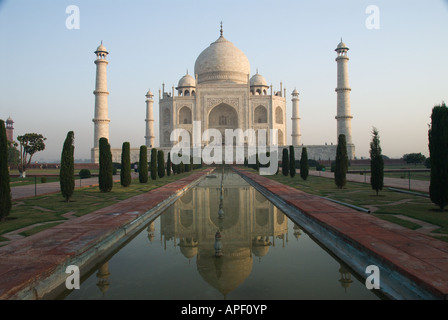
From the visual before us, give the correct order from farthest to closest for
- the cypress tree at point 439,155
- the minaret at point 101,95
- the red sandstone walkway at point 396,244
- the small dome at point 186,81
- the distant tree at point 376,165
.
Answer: the small dome at point 186,81
the minaret at point 101,95
the distant tree at point 376,165
the cypress tree at point 439,155
the red sandstone walkway at point 396,244

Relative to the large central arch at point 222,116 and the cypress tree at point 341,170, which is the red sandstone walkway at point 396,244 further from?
the large central arch at point 222,116

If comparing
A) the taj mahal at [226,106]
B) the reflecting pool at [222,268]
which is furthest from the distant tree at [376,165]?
the taj mahal at [226,106]

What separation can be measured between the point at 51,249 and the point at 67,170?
192 inches

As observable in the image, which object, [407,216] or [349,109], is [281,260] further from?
[349,109]

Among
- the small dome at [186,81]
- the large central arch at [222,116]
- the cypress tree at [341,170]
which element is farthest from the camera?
the small dome at [186,81]

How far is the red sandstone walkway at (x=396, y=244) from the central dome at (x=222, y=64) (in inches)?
1278

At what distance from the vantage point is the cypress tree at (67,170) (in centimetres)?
759

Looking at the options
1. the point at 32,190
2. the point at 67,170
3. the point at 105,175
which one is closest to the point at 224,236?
the point at 67,170

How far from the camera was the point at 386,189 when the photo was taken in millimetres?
9445

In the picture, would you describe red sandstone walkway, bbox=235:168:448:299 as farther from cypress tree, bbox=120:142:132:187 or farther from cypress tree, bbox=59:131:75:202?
cypress tree, bbox=120:142:132:187

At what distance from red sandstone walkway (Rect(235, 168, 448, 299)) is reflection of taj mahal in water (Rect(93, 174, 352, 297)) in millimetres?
421

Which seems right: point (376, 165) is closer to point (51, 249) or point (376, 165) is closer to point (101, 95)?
point (51, 249)
